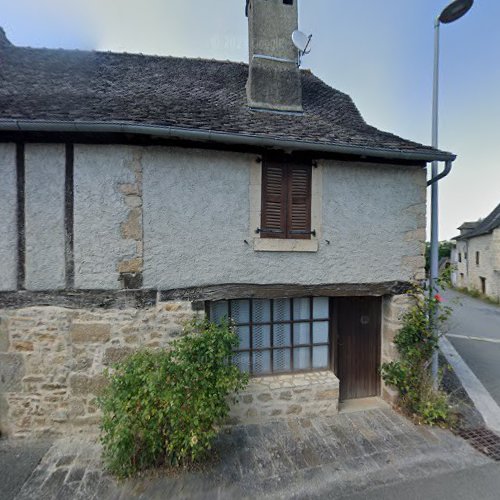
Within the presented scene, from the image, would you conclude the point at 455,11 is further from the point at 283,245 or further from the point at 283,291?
the point at 283,291

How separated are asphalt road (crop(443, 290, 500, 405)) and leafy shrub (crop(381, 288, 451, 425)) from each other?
31 centimetres

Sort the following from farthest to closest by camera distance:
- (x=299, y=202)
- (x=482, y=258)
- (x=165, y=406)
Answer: (x=482, y=258), (x=299, y=202), (x=165, y=406)

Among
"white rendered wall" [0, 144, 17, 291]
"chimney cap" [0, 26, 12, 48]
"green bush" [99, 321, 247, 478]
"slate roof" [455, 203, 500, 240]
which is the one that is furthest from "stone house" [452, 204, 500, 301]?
"chimney cap" [0, 26, 12, 48]

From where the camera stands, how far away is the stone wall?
4027 mm

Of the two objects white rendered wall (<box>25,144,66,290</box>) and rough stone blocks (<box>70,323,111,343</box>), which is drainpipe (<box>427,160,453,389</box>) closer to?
rough stone blocks (<box>70,323,111,343</box>)

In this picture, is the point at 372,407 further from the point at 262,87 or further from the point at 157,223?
the point at 262,87

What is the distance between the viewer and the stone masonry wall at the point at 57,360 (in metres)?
3.54

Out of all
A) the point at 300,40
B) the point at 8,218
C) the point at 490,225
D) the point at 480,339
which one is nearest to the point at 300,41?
the point at 300,40

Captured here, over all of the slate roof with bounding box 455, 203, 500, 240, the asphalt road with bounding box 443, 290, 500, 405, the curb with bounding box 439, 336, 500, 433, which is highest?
the slate roof with bounding box 455, 203, 500, 240

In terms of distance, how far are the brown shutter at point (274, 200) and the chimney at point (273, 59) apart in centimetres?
165

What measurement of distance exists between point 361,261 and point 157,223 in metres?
3.13

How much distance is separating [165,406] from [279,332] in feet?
6.68

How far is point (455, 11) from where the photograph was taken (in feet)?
14.2

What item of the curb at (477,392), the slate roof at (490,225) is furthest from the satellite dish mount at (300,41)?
the slate roof at (490,225)
